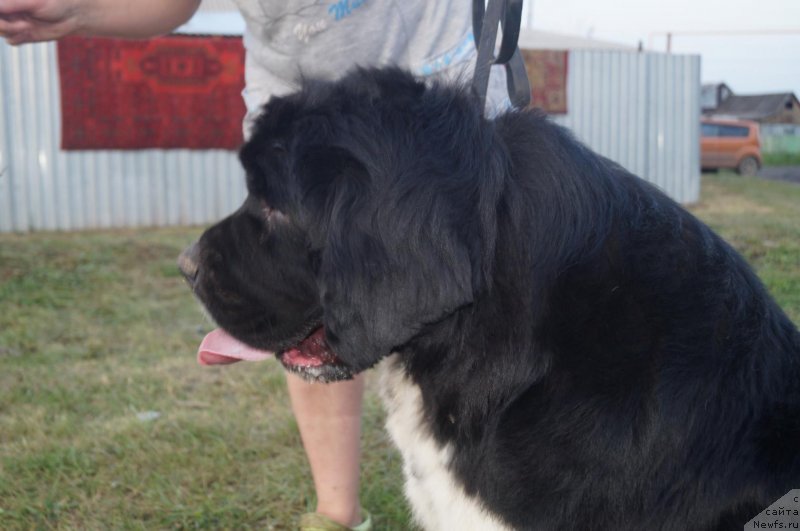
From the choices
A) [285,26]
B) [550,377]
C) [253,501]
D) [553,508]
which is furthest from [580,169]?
[253,501]

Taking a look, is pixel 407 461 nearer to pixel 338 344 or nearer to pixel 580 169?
pixel 338 344

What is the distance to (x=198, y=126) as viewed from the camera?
11211mm

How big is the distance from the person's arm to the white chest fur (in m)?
1.24

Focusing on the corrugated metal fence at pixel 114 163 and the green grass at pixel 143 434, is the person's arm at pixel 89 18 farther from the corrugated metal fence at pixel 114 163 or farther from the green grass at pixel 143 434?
the corrugated metal fence at pixel 114 163

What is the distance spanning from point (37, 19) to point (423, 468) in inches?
59.3

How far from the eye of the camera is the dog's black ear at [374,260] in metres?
1.54

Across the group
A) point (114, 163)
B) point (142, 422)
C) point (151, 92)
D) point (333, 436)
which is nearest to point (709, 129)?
point (151, 92)

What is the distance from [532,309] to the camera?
166cm

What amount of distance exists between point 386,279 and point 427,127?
12.4 inches

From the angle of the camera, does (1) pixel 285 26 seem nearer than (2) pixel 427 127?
No

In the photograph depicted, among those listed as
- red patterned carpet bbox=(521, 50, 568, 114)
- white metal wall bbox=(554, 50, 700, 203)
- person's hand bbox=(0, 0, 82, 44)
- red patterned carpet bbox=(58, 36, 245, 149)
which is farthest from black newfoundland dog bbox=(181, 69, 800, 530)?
white metal wall bbox=(554, 50, 700, 203)

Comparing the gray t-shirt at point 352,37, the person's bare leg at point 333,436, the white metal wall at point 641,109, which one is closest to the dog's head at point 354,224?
the gray t-shirt at point 352,37

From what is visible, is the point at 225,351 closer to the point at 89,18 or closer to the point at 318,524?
the point at 318,524

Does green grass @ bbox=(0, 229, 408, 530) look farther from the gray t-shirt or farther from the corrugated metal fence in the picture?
the corrugated metal fence
